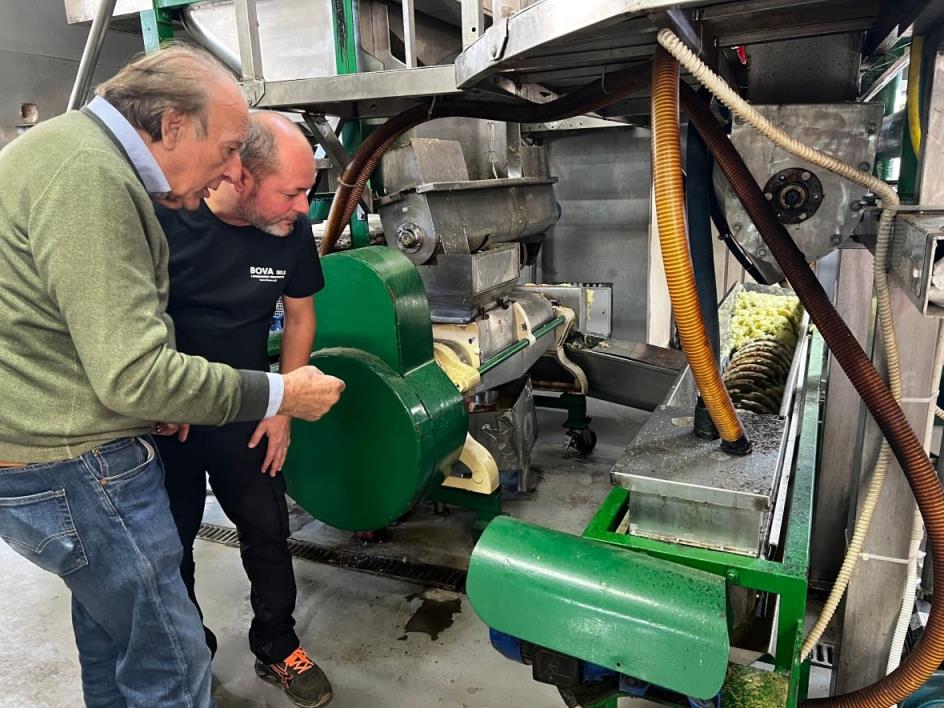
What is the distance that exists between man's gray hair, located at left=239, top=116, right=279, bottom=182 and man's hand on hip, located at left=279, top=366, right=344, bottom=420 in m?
0.47

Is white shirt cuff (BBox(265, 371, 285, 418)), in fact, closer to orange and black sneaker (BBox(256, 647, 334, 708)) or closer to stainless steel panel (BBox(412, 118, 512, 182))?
orange and black sneaker (BBox(256, 647, 334, 708))

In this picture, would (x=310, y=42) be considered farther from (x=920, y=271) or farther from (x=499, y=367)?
(x=920, y=271)

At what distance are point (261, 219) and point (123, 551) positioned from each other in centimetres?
76

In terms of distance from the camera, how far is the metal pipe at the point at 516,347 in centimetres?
241

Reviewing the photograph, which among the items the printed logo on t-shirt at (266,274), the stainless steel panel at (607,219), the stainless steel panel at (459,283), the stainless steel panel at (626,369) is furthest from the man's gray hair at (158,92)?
the stainless steel panel at (607,219)

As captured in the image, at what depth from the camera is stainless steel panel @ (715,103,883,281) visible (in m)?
1.08

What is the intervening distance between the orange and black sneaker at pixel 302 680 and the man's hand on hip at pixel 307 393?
82cm

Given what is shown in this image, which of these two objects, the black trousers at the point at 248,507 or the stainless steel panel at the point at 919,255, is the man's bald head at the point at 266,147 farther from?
the stainless steel panel at the point at 919,255

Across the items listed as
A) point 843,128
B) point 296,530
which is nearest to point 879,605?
point 843,128

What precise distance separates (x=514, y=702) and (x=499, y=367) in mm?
1159

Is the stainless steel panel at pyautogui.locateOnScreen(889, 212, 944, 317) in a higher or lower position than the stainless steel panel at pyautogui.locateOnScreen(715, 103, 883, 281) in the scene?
lower

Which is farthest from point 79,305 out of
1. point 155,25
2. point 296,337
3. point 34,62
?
point 34,62

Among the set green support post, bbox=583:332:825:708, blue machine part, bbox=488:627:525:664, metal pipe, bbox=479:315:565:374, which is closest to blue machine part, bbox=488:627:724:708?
blue machine part, bbox=488:627:525:664

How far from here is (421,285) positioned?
2041 millimetres
